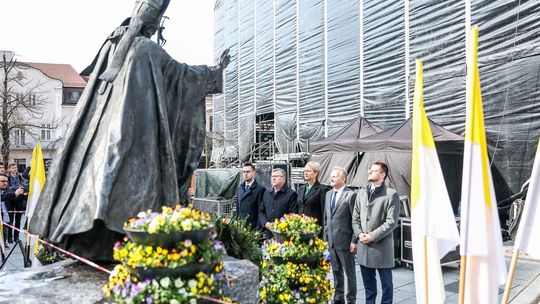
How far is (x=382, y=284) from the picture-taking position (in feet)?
19.1

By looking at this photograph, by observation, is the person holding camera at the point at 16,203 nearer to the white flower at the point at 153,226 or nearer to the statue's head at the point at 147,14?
the statue's head at the point at 147,14

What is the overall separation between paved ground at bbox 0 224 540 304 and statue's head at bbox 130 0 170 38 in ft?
13.4

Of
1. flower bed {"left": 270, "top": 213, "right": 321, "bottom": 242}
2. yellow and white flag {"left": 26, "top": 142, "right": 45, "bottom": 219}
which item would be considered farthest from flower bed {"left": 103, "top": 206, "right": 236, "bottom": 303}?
yellow and white flag {"left": 26, "top": 142, "right": 45, "bottom": 219}

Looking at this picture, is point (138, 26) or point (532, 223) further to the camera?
point (138, 26)

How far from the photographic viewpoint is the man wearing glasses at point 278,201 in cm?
697

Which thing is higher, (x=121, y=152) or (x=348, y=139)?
(x=348, y=139)

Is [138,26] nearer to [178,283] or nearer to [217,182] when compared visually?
[178,283]

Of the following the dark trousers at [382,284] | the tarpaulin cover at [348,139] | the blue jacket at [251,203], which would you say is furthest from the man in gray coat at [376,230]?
the tarpaulin cover at [348,139]

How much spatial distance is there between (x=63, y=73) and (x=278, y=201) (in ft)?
185

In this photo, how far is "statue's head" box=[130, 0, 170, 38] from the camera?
3.73m

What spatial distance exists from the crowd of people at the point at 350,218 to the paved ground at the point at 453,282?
2.24 feet

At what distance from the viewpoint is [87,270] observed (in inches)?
135

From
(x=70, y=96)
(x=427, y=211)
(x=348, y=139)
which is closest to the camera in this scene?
(x=427, y=211)

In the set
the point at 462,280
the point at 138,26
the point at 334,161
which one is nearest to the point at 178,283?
the point at 462,280
